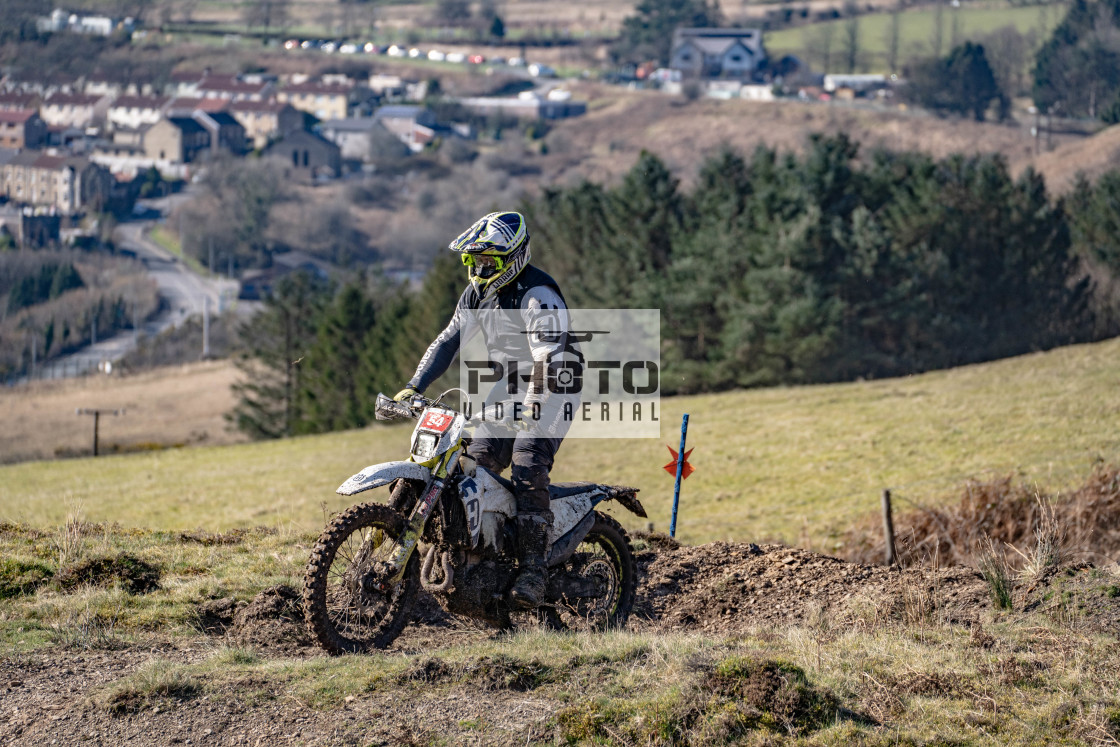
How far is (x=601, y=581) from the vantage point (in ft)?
28.7

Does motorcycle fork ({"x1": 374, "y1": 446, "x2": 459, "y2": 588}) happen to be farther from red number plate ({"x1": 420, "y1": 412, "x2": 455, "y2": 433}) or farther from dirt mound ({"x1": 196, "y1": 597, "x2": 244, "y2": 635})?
dirt mound ({"x1": 196, "y1": 597, "x2": 244, "y2": 635})

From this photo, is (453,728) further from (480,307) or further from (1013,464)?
(1013,464)

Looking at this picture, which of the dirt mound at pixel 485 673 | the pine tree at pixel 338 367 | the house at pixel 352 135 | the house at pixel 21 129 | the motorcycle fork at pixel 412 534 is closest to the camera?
the dirt mound at pixel 485 673

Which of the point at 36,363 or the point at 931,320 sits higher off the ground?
the point at 931,320

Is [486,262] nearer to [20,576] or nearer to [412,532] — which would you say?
[412,532]

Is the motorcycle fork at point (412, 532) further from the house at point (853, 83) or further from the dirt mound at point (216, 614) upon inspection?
the house at point (853, 83)

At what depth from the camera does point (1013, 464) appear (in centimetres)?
2120

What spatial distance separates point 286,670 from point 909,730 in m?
3.52

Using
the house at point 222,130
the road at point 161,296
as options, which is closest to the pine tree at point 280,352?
the road at point 161,296

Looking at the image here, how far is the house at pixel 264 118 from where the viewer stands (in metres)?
185

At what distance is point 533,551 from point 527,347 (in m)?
1.44

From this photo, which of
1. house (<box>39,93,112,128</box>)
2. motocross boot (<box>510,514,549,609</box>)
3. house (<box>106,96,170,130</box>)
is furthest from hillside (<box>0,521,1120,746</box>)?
house (<box>39,93,112,128</box>)

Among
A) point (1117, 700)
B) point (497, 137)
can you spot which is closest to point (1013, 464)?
point (1117, 700)

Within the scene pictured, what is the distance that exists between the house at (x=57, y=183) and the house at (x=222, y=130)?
28137mm
